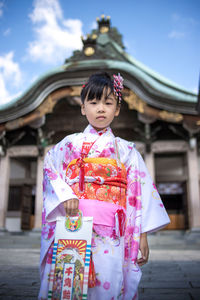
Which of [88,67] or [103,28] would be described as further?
[103,28]

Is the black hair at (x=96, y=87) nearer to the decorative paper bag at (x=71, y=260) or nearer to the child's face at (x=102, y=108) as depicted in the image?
the child's face at (x=102, y=108)

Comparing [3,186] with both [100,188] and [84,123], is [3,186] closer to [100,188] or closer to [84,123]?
[84,123]

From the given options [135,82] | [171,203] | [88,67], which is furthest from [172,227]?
[88,67]

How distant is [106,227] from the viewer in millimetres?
1656

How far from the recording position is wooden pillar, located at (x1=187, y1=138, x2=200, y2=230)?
9.55 metres

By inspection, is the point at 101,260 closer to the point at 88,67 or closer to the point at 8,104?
the point at 88,67

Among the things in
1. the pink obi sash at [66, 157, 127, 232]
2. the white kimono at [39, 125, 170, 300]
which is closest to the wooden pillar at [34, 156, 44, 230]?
the white kimono at [39, 125, 170, 300]

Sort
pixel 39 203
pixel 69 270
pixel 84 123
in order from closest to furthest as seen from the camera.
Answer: pixel 69 270 < pixel 39 203 < pixel 84 123

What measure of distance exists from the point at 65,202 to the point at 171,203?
45.7ft

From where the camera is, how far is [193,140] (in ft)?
32.6

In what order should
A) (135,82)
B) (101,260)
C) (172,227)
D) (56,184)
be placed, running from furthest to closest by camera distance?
1. (172,227)
2. (135,82)
3. (56,184)
4. (101,260)

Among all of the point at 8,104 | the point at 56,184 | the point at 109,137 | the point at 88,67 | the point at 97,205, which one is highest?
the point at 88,67

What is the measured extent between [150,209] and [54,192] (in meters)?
0.65

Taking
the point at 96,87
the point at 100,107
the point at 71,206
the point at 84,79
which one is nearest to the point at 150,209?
the point at 71,206
